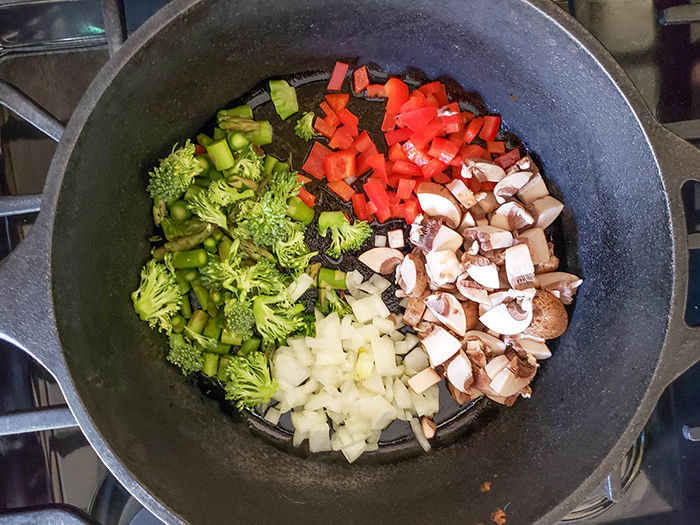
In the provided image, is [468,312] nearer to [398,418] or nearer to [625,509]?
[398,418]

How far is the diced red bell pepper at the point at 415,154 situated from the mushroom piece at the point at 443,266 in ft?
1.28

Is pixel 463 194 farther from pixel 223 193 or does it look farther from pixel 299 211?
pixel 223 193

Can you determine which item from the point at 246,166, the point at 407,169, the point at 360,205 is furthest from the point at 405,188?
the point at 246,166

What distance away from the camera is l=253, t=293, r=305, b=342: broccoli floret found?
6.54 ft

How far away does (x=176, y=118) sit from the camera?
6.57 ft

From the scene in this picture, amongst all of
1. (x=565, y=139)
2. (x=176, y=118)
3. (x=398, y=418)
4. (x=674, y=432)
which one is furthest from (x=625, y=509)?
(x=176, y=118)

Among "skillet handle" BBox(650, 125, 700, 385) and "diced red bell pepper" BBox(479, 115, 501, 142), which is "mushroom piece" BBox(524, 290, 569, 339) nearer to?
"skillet handle" BBox(650, 125, 700, 385)

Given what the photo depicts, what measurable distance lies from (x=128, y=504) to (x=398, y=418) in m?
1.17

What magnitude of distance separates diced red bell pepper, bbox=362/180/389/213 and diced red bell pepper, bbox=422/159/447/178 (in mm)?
196

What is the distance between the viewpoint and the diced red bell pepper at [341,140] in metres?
2.14

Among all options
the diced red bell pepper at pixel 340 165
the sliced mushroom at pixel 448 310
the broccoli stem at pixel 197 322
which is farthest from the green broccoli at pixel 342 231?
the broccoli stem at pixel 197 322

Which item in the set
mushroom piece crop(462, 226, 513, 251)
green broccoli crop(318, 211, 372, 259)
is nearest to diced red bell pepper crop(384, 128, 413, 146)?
green broccoli crop(318, 211, 372, 259)

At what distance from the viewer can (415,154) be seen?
83.6 inches

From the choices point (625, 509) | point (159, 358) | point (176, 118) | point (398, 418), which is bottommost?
point (625, 509)
